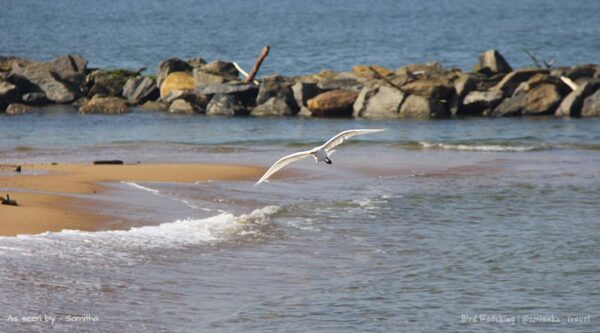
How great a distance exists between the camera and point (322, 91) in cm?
3434

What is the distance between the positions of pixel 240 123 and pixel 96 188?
13.9 metres

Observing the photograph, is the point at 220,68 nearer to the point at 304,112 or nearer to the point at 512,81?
the point at 304,112

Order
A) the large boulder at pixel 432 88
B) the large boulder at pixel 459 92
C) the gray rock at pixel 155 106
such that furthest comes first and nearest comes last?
the gray rock at pixel 155 106, the large boulder at pixel 459 92, the large boulder at pixel 432 88

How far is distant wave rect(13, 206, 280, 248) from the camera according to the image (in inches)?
559

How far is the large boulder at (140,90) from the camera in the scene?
3669 cm

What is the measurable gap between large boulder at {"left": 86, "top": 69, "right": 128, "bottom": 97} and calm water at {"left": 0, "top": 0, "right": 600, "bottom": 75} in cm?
1433

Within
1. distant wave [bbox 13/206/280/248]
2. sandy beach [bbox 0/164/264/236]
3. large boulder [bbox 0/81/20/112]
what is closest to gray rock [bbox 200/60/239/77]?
large boulder [bbox 0/81/20/112]

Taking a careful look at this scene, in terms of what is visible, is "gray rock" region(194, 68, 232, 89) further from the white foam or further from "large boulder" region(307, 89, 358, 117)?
the white foam

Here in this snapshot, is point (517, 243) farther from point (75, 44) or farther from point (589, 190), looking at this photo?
point (75, 44)

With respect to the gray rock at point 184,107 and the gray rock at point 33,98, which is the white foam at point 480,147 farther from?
the gray rock at point 33,98

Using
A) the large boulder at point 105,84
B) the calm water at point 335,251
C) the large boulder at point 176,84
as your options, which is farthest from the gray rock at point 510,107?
the large boulder at point 105,84

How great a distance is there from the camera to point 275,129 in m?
30.5

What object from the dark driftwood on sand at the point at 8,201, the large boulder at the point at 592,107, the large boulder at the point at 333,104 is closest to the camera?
the dark driftwood on sand at the point at 8,201

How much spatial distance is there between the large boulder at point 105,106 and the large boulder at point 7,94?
2.56 meters
